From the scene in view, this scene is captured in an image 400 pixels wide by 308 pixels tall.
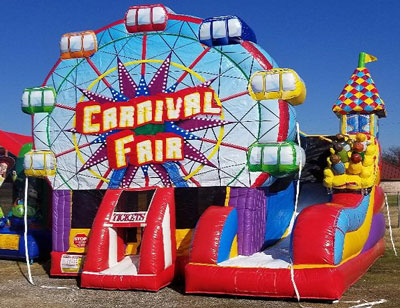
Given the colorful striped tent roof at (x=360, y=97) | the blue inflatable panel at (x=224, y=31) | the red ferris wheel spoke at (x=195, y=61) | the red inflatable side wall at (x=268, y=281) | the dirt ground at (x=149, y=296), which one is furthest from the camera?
the colorful striped tent roof at (x=360, y=97)

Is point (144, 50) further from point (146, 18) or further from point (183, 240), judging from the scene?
point (183, 240)

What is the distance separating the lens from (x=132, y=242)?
9820 millimetres

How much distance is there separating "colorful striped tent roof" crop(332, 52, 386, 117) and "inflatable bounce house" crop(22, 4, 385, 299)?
24.2 inches

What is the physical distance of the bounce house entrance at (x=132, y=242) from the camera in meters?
8.61

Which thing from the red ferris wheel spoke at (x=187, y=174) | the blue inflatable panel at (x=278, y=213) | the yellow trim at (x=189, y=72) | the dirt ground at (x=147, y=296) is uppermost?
the yellow trim at (x=189, y=72)

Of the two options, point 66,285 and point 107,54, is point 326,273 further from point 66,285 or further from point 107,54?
point 107,54

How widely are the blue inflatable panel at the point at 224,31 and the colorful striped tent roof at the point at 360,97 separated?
8.27ft

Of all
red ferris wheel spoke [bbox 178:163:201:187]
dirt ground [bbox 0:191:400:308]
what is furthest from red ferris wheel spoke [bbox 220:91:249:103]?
dirt ground [bbox 0:191:400:308]

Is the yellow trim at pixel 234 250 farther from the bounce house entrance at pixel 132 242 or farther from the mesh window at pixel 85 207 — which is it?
the mesh window at pixel 85 207

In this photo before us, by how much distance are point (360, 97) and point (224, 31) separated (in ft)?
10.3

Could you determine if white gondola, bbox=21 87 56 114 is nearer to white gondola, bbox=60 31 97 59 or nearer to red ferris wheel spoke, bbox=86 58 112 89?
white gondola, bbox=60 31 97 59

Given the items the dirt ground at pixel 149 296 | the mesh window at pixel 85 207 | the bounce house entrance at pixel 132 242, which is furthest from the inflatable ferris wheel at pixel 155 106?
the dirt ground at pixel 149 296

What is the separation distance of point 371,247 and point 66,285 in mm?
4983

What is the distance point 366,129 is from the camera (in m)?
11.1
